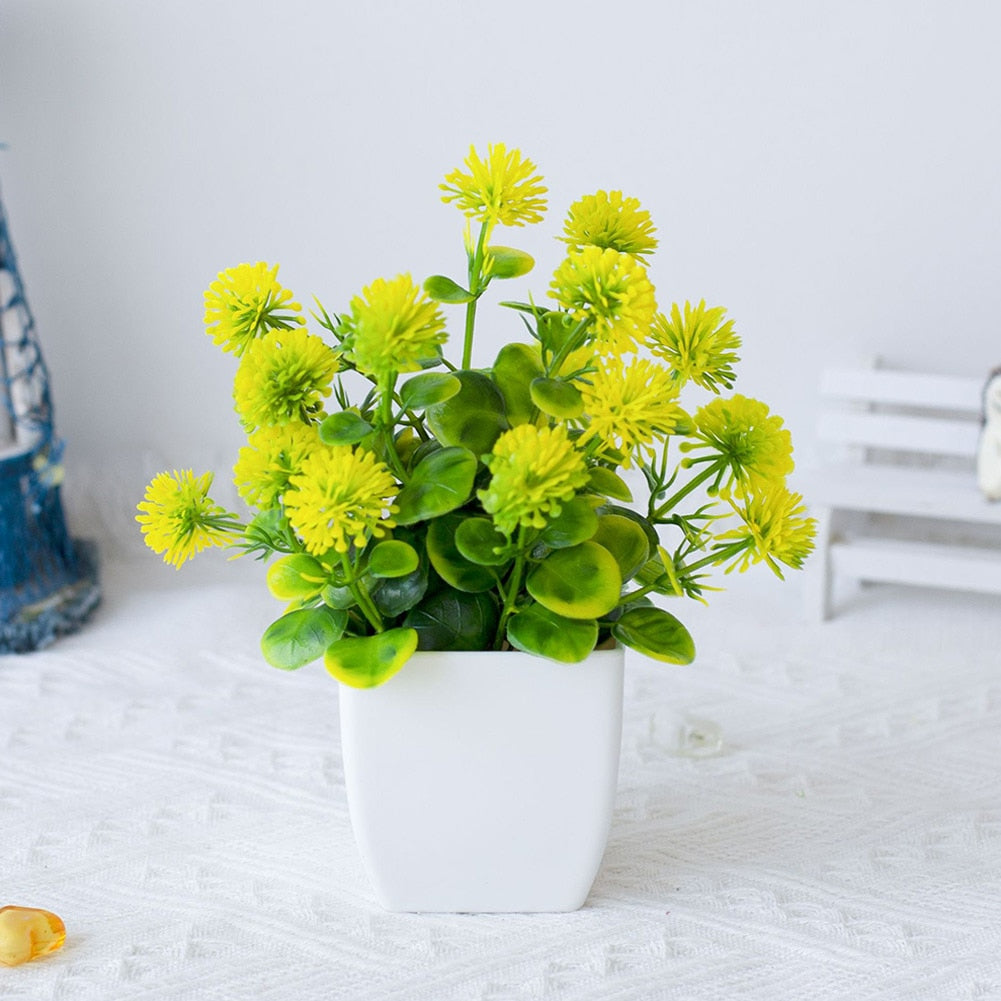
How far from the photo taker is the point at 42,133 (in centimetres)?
167

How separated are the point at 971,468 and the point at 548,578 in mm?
926

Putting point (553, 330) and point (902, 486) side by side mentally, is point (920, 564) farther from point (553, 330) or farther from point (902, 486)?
point (553, 330)

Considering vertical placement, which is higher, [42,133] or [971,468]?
[42,133]

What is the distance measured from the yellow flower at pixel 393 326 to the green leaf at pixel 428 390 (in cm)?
4

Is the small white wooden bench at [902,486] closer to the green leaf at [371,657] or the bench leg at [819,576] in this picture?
the bench leg at [819,576]

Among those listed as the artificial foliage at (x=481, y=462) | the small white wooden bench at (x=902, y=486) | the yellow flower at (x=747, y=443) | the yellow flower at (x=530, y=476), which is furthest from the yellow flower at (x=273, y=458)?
the small white wooden bench at (x=902, y=486)

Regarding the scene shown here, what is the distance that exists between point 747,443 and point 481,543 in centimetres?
17

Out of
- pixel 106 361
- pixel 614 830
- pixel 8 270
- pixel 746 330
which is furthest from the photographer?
pixel 106 361

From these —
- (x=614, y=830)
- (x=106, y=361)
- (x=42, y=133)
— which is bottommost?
(x=614, y=830)

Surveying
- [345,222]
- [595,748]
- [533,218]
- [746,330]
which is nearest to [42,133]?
[345,222]

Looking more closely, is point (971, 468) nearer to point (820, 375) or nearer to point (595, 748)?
point (820, 375)

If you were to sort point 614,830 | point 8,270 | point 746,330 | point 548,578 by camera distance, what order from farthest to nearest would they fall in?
point 746,330 < point 8,270 < point 614,830 < point 548,578

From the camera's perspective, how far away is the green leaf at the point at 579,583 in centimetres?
73

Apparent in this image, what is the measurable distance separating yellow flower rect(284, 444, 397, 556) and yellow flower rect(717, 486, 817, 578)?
0.20 metres
